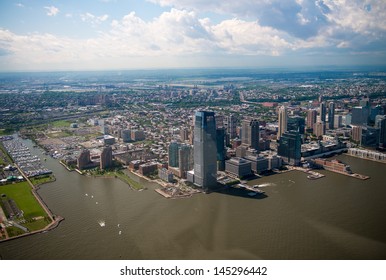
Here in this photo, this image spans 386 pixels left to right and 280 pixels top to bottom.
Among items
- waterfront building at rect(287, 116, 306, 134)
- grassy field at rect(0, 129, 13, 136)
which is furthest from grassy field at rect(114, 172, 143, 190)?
grassy field at rect(0, 129, 13, 136)

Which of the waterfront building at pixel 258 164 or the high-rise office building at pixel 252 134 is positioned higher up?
the high-rise office building at pixel 252 134

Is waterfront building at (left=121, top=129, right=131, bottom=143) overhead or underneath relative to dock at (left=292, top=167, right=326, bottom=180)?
overhead

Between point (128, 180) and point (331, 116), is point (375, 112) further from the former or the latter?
point (128, 180)

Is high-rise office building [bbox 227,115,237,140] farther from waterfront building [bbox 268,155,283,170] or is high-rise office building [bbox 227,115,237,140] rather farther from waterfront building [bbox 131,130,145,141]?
waterfront building [bbox 268,155,283,170]

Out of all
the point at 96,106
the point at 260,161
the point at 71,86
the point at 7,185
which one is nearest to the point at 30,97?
the point at 96,106

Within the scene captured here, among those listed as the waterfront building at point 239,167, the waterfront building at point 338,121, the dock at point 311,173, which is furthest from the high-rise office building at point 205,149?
the waterfront building at point 338,121

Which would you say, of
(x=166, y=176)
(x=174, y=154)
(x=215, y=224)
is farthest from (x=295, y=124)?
(x=215, y=224)

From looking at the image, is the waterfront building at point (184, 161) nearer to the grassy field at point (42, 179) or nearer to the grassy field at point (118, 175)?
the grassy field at point (118, 175)
